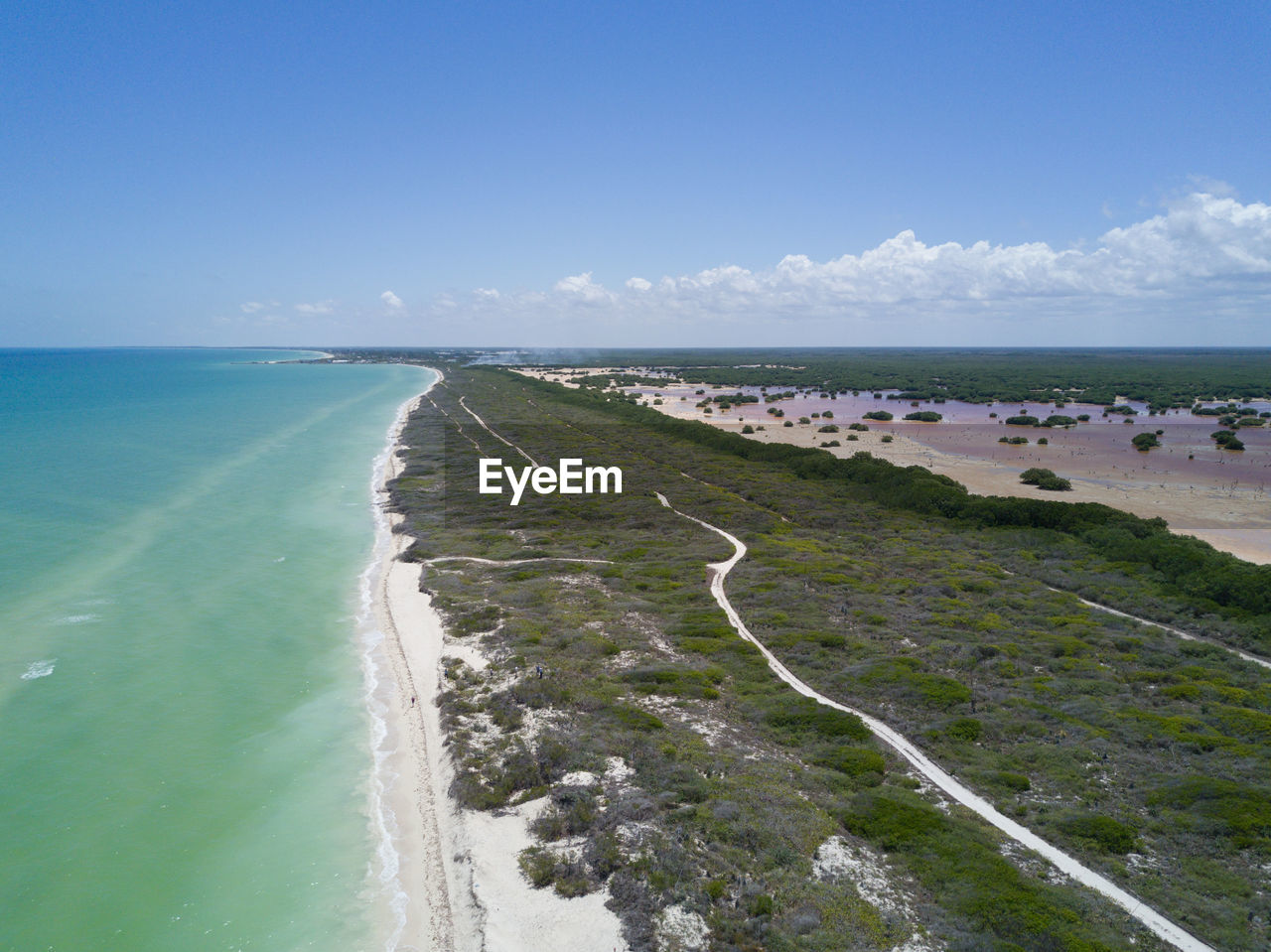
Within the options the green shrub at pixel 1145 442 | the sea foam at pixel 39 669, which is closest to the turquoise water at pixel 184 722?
the sea foam at pixel 39 669

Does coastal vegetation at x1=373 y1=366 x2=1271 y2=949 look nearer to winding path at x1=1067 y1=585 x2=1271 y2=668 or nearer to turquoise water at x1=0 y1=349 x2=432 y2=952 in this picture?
winding path at x1=1067 y1=585 x2=1271 y2=668

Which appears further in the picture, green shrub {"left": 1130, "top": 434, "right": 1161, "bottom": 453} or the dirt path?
green shrub {"left": 1130, "top": 434, "right": 1161, "bottom": 453}

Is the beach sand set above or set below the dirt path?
below

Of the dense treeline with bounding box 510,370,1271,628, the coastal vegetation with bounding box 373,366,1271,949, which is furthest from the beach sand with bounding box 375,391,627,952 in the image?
→ the dense treeline with bounding box 510,370,1271,628

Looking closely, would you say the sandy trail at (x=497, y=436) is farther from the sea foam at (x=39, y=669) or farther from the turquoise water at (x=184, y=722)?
the sea foam at (x=39, y=669)

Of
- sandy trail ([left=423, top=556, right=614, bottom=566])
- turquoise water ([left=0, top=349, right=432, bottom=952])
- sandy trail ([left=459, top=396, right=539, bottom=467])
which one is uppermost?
sandy trail ([left=459, top=396, right=539, bottom=467])

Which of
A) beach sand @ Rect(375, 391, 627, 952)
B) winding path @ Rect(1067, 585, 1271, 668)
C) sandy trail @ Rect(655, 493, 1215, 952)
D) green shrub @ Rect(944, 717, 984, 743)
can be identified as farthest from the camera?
winding path @ Rect(1067, 585, 1271, 668)

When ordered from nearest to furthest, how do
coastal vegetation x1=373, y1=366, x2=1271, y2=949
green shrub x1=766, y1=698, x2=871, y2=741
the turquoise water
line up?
coastal vegetation x1=373, y1=366, x2=1271, y2=949
the turquoise water
green shrub x1=766, y1=698, x2=871, y2=741
